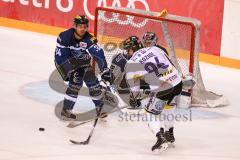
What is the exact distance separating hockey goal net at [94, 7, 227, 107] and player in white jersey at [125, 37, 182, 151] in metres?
1.33

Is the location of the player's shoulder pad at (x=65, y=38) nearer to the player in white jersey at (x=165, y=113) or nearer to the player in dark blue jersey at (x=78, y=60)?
the player in dark blue jersey at (x=78, y=60)

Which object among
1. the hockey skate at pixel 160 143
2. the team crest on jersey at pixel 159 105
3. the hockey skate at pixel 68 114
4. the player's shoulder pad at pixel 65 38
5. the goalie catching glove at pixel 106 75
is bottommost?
the hockey skate at pixel 68 114

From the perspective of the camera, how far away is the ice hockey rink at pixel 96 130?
662cm

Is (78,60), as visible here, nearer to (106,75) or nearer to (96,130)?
(106,75)

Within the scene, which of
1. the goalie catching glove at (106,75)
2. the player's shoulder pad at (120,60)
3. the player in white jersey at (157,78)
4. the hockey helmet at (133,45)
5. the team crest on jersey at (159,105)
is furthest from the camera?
the player's shoulder pad at (120,60)

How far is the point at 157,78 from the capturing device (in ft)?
22.1

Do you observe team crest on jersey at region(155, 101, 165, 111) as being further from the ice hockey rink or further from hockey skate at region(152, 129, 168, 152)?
the ice hockey rink

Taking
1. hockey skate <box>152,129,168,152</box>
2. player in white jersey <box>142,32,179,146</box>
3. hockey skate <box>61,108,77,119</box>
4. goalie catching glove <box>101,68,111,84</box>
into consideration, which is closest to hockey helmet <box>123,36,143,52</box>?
player in white jersey <box>142,32,179,146</box>

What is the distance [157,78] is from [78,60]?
101cm

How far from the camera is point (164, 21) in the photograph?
8.20 meters

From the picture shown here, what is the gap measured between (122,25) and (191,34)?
833 millimetres

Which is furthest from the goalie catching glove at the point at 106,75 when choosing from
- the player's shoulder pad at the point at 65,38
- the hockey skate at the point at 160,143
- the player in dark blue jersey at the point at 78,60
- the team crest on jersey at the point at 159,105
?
the hockey skate at the point at 160,143

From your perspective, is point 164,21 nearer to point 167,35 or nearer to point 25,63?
point 167,35

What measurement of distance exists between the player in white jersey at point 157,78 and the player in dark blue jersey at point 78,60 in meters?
0.55
